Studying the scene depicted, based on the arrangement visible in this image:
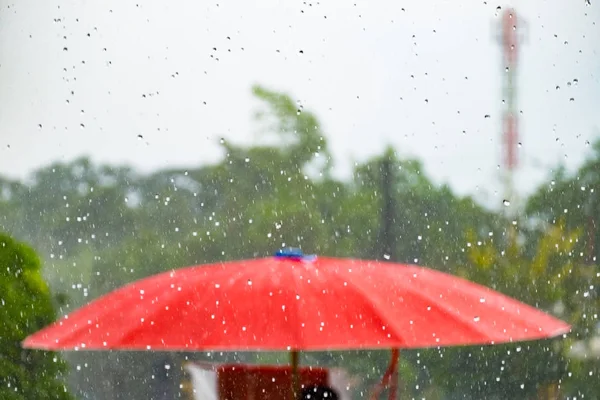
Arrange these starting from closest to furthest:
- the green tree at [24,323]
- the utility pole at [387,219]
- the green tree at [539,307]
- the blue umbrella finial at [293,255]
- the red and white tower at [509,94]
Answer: the blue umbrella finial at [293,255] → the green tree at [24,323] → the green tree at [539,307] → the utility pole at [387,219] → the red and white tower at [509,94]

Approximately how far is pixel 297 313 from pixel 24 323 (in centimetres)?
179

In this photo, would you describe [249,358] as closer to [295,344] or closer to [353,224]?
[353,224]

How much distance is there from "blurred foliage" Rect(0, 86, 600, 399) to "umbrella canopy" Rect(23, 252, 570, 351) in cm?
215

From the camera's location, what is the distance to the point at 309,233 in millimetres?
4246

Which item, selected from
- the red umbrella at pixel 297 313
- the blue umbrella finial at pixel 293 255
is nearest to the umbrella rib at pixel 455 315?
the red umbrella at pixel 297 313

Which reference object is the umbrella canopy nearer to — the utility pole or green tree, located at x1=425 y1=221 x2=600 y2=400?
green tree, located at x1=425 y1=221 x2=600 y2=400

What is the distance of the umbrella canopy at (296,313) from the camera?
1.34 metres

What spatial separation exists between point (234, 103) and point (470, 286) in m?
3.62

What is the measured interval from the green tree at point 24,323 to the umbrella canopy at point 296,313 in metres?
1.47

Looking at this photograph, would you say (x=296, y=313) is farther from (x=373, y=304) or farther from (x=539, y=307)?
(x=539, y=307)

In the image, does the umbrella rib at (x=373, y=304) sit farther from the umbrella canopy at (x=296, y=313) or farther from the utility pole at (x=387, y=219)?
the utility pole at (x=387, y=219)

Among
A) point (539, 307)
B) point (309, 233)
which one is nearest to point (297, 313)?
point (539, 307)

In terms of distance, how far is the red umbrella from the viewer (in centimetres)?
134

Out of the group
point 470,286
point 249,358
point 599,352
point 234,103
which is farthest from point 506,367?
point 470,286
